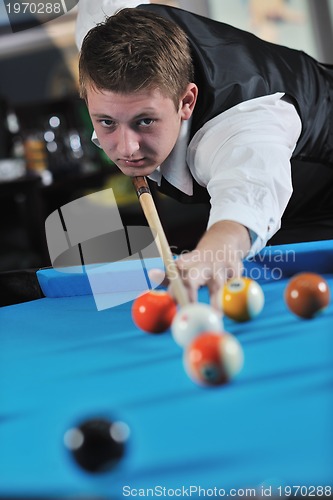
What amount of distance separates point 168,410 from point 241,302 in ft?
1.85

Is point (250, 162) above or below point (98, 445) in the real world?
below

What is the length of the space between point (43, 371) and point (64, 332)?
1.11 feet

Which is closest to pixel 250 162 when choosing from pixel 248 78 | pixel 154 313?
pixel 248 78

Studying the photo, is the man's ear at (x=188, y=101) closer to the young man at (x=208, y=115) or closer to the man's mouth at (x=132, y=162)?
the young man at (x=208, y=115)

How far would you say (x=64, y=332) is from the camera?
174 cm

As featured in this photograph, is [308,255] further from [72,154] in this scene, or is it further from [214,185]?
[72,154]

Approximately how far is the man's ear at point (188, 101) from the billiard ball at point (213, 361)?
4.60 feet

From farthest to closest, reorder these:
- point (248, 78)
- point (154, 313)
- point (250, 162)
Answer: point (248, 78), point (250, 162), point (154, 313)

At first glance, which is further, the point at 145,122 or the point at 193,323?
the point at 145,122

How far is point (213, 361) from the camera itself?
1154mm

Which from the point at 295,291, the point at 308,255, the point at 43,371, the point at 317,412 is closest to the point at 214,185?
the point at 308,255

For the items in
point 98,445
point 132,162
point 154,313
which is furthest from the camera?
point 132,162

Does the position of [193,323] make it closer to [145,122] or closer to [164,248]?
[164,248]

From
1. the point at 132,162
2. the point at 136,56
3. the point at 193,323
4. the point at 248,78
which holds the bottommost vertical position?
the point at 132,162
